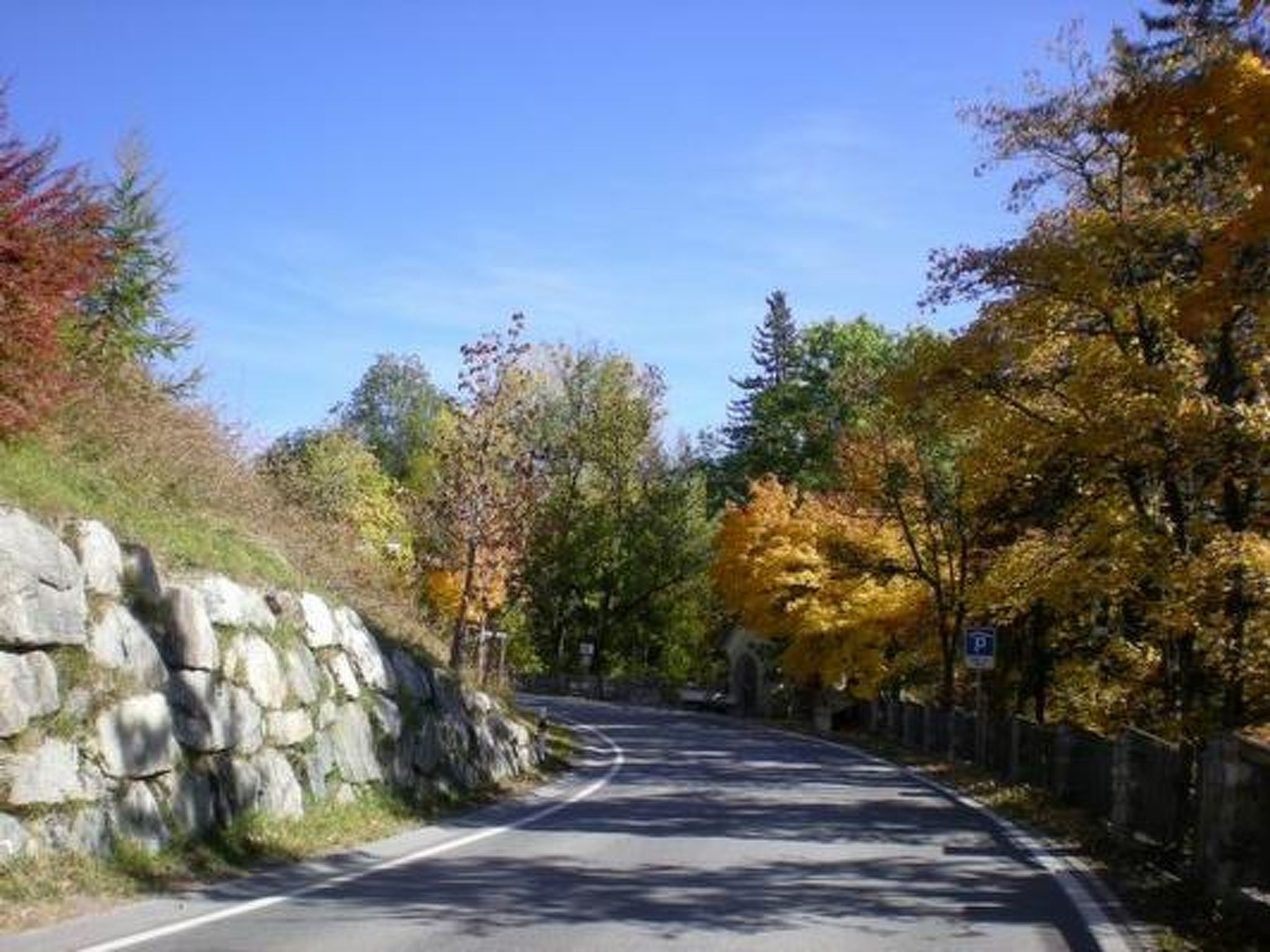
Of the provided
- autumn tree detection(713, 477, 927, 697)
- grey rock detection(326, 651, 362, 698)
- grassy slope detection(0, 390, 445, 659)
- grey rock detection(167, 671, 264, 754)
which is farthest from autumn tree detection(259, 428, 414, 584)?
autumn tree detection(713, 477, 927, 697)

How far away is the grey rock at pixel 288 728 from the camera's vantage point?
13930 millimetres

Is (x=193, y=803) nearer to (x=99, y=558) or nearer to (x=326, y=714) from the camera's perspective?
(x=99, y=558)

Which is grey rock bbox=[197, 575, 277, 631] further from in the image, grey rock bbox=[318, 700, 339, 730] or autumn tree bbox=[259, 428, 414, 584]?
autumn tree bbox=[259, 428, 414, 584]

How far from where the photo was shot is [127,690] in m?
11.4

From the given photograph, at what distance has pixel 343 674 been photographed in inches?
646

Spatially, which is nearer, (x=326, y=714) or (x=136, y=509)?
(x=136, y=509)

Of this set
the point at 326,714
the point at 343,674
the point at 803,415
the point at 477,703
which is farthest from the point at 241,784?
the point at 803,415

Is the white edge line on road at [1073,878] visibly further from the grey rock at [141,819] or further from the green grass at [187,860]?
the grey rock at [141,819]

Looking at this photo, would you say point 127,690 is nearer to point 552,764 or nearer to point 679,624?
point 552,764

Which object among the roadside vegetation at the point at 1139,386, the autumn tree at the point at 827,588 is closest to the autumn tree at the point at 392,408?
the autumn tree at the point at 827,588

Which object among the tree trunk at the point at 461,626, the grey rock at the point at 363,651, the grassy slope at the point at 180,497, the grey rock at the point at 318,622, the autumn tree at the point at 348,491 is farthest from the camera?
the autumn tree at the point at 348,491

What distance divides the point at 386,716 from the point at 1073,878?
866cm

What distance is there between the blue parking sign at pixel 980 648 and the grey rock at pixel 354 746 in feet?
49.4

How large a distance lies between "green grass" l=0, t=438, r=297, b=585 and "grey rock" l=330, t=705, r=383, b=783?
176cm
